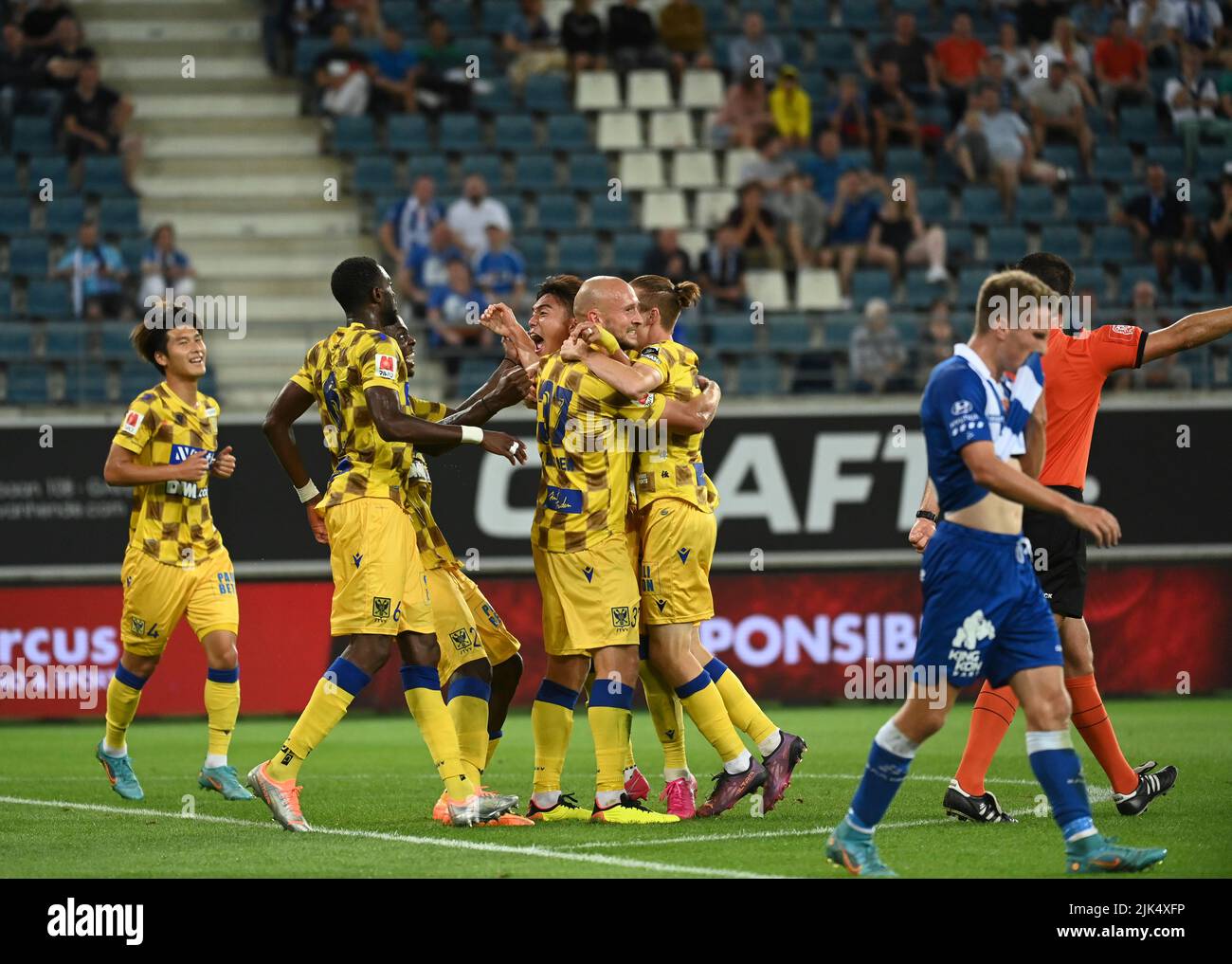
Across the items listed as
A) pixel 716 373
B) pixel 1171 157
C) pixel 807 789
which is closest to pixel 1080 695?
pixel 807 789

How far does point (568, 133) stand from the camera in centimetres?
2053

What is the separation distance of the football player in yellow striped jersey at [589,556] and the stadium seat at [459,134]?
12019 millimetres

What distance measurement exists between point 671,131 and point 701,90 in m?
0.73

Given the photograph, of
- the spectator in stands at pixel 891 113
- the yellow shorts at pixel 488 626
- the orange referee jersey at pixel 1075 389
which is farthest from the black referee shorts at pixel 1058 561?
the spectator in stands at pixel 891 113

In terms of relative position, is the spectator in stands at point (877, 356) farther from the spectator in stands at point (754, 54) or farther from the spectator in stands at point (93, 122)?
the spectator in stands at point (93, 122)

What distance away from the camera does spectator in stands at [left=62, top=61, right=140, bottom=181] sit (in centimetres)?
1944

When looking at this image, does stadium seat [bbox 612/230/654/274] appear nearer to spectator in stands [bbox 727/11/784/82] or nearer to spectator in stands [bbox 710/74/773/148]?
spectator in stands [bbox 710/74/773/148]

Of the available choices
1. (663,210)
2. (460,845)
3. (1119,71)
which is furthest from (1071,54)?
(460,845)

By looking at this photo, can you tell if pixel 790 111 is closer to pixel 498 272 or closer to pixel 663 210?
pixel 663 210

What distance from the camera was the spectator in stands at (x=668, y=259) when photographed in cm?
1794

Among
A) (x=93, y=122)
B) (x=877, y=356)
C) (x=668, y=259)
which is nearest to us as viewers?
(x=877, y=356)

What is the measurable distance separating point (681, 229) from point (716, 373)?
3048 mm

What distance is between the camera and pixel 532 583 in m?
15.8
